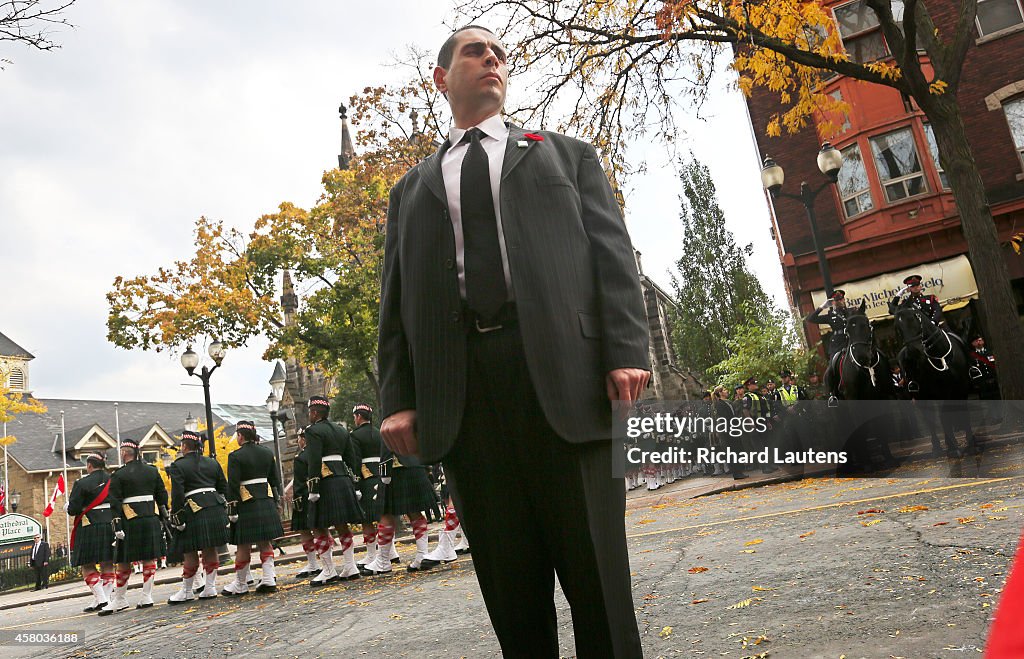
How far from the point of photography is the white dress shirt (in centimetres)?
221

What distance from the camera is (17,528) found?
2723 cm

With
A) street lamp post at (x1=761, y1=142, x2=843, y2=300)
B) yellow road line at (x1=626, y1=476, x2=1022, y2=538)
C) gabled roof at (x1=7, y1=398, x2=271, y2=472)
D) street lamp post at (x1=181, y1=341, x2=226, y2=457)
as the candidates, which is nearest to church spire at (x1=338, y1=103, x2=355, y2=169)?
gabled roof at (x1=7, y1=398, x2=271, y2=472)

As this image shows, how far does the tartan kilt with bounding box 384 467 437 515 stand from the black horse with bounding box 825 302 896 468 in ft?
21.9

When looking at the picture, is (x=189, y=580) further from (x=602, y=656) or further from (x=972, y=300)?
(x=972, y=300)

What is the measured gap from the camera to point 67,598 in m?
17.6

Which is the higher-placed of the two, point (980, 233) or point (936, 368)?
point (980, 233)

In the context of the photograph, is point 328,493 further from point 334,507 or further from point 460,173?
point 460,173

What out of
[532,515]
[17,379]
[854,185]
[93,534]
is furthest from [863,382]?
[17,379]

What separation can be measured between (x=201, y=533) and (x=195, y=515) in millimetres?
292

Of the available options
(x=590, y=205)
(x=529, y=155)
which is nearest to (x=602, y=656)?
(x=590, y=205)

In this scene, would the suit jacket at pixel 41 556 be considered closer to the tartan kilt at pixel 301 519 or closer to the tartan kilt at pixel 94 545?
the tartan kilt at pixel 94 545

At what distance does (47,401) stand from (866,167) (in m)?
63.6

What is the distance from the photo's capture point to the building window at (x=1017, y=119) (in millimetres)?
21500

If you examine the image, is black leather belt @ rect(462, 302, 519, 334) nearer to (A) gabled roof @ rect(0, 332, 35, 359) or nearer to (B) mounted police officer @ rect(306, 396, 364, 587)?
(B) mounted police officer @ rect(306, 396, 364, 587)
